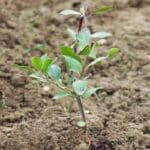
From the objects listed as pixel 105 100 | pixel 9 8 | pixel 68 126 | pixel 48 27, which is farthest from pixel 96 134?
pixel 9 8

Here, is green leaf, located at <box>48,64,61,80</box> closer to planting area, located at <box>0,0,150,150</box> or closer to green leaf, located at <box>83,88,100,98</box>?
green leaf, located at <box>83,88,100,98</box>

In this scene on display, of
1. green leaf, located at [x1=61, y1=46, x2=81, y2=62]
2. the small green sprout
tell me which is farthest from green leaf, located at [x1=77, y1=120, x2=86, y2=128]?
green leaf, located at [x1=61, y1=46, x2=81, y2=62]

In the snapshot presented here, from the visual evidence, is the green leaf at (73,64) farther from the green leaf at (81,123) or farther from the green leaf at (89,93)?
the green leaf at (81,123)

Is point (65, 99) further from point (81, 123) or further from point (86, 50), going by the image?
point (86, 50)

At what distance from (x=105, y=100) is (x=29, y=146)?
16.9 inches

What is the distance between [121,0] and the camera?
9.24ft

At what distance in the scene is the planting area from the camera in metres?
1.86

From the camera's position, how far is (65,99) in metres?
2.08

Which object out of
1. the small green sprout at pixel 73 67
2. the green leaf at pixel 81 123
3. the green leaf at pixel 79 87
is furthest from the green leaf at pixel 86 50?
the green leaf at pixel 81 123

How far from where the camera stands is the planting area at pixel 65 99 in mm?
1858

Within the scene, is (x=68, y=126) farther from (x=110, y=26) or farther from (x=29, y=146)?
(x=110, y=26)

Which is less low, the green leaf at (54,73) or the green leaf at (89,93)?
the green leaf at (54,73)

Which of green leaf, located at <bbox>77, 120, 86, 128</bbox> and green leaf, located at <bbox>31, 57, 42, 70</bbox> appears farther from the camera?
green leaf, located at <bbox>77, 120, 86, 128</bbox>

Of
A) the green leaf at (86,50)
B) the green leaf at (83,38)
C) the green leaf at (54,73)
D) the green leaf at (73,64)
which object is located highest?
the green leaf at (83,38)
